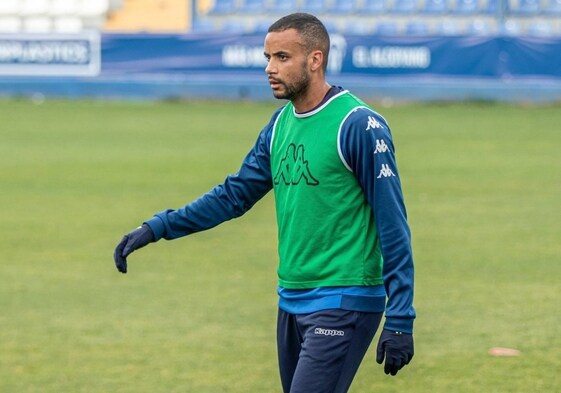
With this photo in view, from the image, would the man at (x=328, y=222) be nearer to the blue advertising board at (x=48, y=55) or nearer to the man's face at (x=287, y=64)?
the man's face at (x=287, y=64)

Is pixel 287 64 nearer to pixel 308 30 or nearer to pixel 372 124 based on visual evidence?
pixel 308 30

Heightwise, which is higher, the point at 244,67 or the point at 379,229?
the point at 379,229

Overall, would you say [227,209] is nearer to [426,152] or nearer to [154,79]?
[426,152]

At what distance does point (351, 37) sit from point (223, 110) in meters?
4.13

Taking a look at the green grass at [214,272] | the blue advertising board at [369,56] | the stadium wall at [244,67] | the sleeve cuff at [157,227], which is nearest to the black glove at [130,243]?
the sleeve cuff at [157,227]

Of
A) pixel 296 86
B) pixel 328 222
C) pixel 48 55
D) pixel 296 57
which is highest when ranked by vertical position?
pixel 296 57

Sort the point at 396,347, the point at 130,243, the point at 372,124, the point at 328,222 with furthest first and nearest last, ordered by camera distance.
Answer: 1. the point at 130,243
2. the point at 328,222
3. the point at 372,124
4. the point at 396,347

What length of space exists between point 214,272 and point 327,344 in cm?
675

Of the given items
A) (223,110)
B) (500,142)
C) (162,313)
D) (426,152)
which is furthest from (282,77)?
(223,110)

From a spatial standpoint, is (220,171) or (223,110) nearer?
(220,171)

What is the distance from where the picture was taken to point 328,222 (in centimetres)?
508

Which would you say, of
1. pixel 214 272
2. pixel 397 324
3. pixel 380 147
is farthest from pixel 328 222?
pixel 214 272

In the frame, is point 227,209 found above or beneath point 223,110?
above

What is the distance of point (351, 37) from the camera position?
31.6 m
